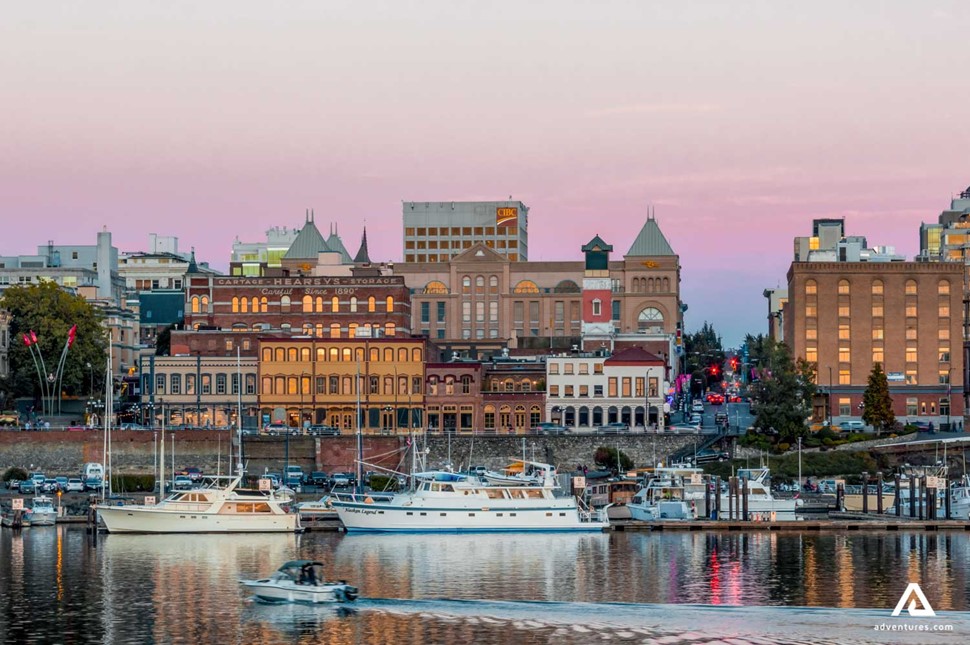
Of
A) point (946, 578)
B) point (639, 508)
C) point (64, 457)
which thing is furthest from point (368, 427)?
point (946, 578)

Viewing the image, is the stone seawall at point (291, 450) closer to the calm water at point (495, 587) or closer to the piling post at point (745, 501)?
the piling post at point (745, 501)

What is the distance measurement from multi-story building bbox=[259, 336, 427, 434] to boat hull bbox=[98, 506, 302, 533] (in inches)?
2443

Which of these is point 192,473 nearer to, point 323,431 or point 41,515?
point 323,431

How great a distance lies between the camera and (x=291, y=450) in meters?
175

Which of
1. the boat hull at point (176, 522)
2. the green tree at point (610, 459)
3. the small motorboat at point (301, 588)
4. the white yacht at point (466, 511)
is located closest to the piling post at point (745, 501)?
the white yacht at point (466, 511)

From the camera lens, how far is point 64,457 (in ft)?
570

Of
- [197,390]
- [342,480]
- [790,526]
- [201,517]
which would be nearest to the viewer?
[201,517]

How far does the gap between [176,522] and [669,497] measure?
35.5m

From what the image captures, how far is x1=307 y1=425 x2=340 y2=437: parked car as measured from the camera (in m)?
178

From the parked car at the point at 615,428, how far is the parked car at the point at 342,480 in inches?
1041

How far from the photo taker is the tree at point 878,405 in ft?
607

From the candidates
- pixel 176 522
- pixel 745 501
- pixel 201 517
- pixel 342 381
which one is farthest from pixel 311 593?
pixel 342 381

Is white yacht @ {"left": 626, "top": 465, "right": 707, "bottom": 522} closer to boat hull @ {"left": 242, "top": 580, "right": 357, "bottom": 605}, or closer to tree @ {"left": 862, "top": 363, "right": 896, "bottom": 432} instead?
tree @ {"left": 862, "top": 363, "right": 896, "bottom": 432}

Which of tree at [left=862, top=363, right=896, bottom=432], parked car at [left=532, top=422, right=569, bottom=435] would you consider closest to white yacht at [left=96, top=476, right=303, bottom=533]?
parked car at [left=532, top=422, right=569, bottom=435]
